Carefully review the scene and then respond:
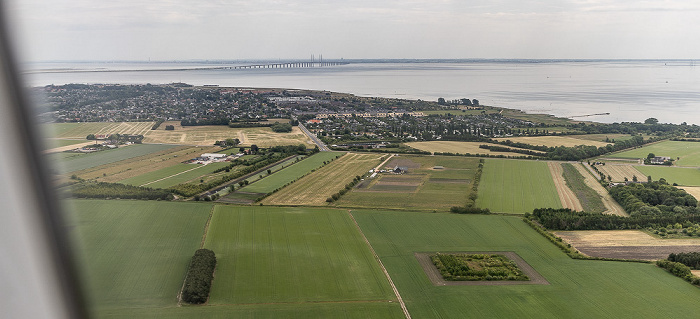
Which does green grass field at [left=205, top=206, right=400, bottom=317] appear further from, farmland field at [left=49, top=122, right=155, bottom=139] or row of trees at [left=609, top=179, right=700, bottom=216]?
farmland field at [left=49, top=122, right=155, bottom=139]

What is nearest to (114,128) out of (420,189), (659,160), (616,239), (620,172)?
(420,189)

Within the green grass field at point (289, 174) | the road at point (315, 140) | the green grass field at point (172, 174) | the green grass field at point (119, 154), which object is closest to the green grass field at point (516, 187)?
the green grass field at point (289, 174)

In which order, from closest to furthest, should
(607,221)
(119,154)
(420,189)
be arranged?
(607,221) < (420,189) < (119,154)

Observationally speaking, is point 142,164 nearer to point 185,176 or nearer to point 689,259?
point 185,176

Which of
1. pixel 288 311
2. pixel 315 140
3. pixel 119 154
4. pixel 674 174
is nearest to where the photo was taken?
pixel 288 311

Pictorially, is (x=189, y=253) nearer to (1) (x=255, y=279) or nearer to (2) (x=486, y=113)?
(1) (x=255, y=279)

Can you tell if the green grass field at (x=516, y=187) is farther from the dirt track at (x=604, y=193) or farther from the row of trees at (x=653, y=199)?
the row of trees at (x=653, y=199)
